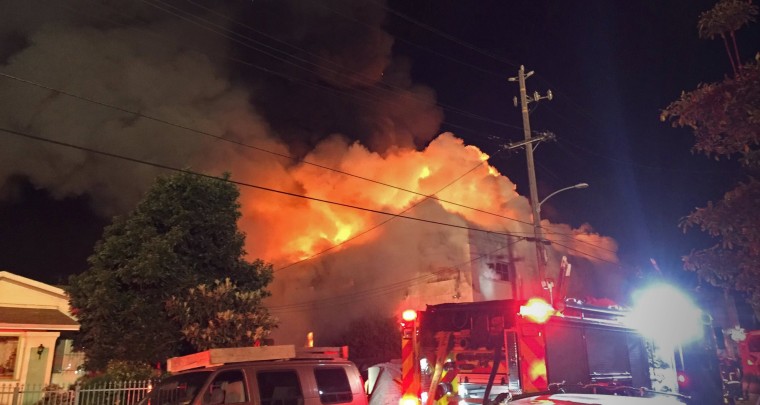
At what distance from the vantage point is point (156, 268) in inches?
570

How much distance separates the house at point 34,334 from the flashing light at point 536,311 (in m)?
14.8

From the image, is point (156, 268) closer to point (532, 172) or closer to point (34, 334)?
point (34, 334)

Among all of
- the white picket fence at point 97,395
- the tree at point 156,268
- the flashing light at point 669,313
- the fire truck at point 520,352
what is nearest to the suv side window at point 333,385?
the fire truck at point 520,352

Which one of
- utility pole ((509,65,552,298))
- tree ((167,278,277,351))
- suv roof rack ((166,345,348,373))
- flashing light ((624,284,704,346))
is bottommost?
suv roof rack ((166,345,348,373))

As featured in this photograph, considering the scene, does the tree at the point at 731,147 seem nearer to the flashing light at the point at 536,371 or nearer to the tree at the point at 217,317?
the flashing light at the point at 536,371

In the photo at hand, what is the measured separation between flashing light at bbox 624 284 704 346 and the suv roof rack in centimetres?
429

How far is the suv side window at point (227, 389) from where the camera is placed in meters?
5.97

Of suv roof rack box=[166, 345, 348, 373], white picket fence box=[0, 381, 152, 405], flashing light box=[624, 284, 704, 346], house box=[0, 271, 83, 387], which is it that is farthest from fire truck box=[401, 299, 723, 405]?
house box=[0, 271, 83, 387]

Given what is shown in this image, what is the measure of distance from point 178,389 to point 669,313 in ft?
20.0

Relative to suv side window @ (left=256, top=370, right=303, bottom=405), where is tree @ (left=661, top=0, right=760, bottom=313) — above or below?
above

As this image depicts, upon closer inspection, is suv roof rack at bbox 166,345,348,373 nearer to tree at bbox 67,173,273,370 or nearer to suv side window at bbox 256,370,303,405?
suv side window at bbox 256,370,303,405

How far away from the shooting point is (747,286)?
4113 mm

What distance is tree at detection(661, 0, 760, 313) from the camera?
12.8 ft

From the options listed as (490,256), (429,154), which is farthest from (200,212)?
(429,154)
